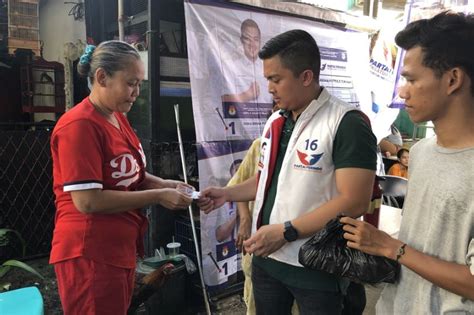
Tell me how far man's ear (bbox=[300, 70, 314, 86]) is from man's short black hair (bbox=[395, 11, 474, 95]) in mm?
546

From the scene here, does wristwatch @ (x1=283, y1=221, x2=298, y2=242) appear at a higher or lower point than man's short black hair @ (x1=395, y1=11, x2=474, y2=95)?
lower

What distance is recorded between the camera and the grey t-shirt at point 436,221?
97cm

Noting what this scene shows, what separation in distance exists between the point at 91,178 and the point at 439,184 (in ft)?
4.28

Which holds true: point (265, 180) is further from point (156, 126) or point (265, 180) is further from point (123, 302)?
point (156, 126)

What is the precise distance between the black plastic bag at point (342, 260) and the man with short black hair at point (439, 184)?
Answer: 0.06 meters

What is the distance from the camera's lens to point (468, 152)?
1.00 m

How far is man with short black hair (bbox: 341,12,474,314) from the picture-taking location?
3.18 feet

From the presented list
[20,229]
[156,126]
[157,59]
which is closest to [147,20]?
[157,59]

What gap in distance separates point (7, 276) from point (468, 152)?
423cm

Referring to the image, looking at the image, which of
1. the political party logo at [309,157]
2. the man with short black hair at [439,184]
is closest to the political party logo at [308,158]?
the political party logo at [309,157]

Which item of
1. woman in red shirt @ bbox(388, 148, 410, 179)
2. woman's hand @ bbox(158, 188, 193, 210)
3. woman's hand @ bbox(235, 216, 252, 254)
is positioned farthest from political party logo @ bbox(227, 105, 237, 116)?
woman in red shirt @ bbox(388, 148, 410, 179)

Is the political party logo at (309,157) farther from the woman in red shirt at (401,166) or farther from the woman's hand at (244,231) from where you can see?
the woman in red shirt at (401,166)

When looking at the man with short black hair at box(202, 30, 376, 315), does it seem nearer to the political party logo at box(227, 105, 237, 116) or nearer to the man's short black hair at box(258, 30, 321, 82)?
the man's short black hair at box(258, 30, 321, 82)

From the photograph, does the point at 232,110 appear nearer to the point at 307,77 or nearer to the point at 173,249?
the point at 173,249
